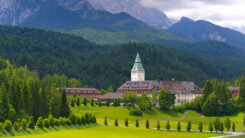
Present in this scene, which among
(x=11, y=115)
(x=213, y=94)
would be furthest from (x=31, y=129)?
(x=213, y=94)

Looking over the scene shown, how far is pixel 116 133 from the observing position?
120 m

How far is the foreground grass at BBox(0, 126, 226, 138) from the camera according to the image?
110 m

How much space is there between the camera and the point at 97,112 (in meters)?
172

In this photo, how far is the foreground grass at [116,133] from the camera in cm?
11031

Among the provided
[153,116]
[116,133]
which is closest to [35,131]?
[116,133]

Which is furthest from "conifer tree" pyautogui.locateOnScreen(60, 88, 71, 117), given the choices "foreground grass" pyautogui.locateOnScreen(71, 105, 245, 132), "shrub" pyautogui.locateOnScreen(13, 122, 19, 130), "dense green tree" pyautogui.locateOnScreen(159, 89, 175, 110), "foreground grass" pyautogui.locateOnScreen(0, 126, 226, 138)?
"dense green tree" pyautogui.locateOnScreen(159, 89, 175, 110)

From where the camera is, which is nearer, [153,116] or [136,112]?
[136,112]

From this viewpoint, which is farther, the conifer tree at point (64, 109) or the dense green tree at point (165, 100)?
the dense green tree at point (165, 100)

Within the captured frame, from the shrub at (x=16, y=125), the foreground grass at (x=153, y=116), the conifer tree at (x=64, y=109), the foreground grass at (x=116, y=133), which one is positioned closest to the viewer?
the shrub at (x=16, y=125)

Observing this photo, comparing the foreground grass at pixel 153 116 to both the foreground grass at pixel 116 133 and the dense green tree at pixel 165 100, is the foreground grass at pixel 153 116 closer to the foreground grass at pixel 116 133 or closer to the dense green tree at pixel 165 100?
the dense green tree at pixel 165 100

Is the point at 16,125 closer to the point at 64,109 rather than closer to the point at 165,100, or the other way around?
the point at 64,109

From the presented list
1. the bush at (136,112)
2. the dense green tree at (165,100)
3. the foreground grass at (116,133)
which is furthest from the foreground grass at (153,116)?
the foreground grass at (116,133)

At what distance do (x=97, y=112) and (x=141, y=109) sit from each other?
64.3 ft

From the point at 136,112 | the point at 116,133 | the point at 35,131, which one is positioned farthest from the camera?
the point at 136,112
